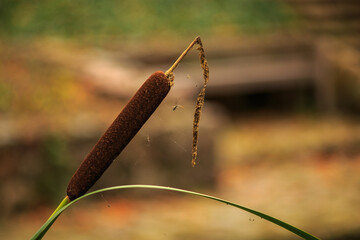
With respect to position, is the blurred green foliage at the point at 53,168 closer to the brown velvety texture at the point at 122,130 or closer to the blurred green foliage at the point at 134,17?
the brown velvety texture at the point at 122,130

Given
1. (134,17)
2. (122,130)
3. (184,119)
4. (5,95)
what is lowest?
(122,130)

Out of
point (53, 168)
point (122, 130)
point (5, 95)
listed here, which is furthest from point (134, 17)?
point (122, 130)

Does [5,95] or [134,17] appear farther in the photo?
[134,17]

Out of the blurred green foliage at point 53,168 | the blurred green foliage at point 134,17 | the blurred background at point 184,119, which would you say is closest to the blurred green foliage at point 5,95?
the blurred background at point 184,119

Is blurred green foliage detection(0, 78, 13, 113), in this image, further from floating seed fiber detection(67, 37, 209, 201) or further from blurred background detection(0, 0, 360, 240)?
floating seed fiber detection(67, 37, 209, 201)

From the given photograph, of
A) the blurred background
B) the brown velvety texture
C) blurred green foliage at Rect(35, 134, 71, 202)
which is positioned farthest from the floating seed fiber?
blurred green foliage at Rect(35, 134, 71, 202)

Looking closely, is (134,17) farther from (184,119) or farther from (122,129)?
(122,129)

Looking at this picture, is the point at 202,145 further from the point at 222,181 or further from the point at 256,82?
the point at 256,82

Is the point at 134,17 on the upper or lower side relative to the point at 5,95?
upper
